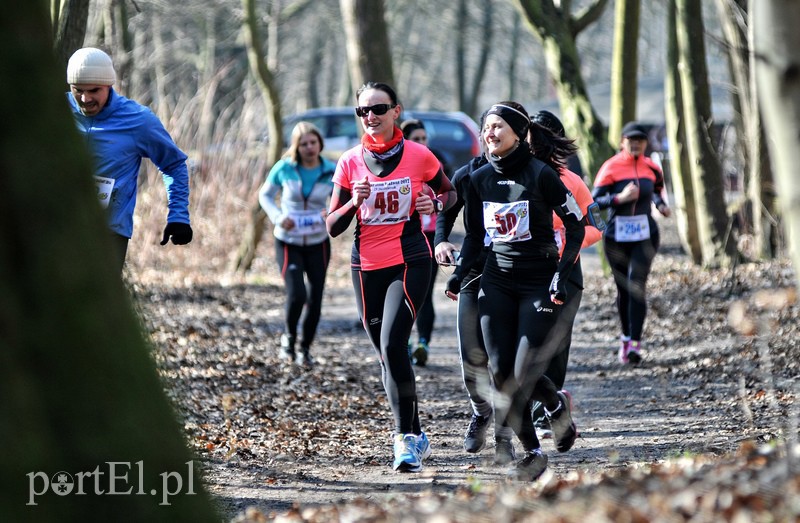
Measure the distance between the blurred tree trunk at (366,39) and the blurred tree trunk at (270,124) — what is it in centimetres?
307

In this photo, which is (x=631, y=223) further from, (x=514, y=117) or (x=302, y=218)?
(x=514, y=117)

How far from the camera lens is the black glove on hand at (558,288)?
5.96 meters

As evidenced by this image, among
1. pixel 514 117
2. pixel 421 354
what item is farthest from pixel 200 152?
pixel 514 117

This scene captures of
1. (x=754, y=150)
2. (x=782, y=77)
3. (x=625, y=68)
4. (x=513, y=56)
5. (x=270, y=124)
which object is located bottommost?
(x=782, y=77)

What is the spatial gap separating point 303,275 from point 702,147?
763 centimetres

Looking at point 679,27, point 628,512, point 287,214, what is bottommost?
point 628,512

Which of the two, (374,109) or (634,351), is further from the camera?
(634,351)

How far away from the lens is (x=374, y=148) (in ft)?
22.2

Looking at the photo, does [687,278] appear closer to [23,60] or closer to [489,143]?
[489,143]

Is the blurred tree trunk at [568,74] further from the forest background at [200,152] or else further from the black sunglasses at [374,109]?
the black sunglasses at [374,109]

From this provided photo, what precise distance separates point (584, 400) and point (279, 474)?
129 inches

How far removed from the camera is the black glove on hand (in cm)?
596

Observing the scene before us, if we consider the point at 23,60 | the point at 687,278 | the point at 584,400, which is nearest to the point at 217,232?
the point at 687,278

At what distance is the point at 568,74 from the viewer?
1599cm
